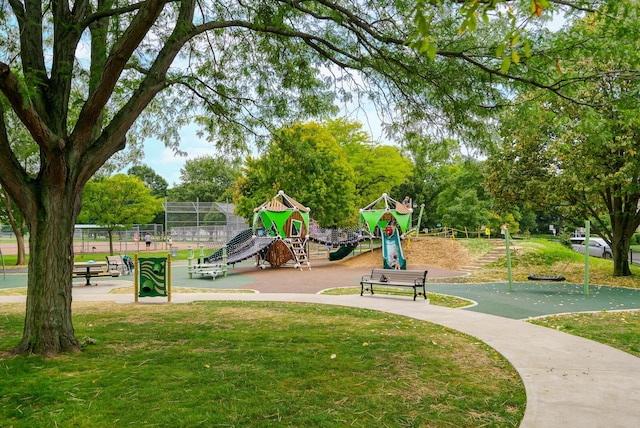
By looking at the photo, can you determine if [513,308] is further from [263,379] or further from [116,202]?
[116,202]

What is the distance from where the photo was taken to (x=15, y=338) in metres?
7.59

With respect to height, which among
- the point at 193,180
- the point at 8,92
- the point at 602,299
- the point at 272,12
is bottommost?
the point at 602,299

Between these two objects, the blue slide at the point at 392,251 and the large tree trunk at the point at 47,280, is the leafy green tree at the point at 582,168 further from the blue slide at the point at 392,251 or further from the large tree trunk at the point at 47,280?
the large tree trunk at the point at 47,280

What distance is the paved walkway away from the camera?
4.49 meters

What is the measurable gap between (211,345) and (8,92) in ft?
14.5

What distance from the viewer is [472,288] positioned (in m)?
16.0

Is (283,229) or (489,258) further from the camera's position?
(489,258)

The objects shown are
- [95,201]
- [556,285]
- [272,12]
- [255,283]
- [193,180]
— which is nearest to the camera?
[272,12]

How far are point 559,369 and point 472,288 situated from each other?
10.3m

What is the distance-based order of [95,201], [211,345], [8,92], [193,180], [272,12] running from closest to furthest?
[8,92], [211,345], [272,12], [95,201], [193,180]

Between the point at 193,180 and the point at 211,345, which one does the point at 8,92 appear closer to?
the point at 211,345

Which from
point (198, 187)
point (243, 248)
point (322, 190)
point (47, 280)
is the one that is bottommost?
point (47, 280)

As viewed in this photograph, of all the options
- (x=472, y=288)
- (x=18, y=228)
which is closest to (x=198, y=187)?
(x=18, y=228)

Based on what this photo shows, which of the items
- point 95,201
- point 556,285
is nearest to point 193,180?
point 95,201
